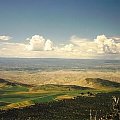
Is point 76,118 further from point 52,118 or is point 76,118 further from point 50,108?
point 50,108

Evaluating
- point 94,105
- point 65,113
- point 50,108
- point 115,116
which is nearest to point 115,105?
point 115,116

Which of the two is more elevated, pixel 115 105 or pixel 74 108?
pixel 115 105

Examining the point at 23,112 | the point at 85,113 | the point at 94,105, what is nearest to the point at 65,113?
the point at 85,113

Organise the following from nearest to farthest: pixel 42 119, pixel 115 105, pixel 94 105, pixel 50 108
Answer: pixel 115 105 < pixel 42 119 < pixel 50 108 < pixel 94 105

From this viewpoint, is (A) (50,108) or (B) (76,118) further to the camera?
(A) (50,108)

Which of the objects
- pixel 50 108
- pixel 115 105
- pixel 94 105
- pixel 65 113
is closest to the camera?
pixel 115 105

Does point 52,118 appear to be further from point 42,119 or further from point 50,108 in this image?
point 50,108

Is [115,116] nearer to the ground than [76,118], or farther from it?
farther from it

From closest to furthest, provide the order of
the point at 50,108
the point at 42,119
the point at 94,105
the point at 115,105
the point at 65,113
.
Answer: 1. the point at 115,105
2. the point at 42,119
3. the point at 65,113
4. the point at 50,108
5. the point at 94,105

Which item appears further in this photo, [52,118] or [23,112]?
[23,112]
